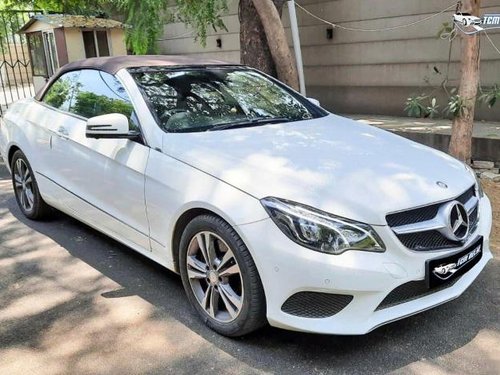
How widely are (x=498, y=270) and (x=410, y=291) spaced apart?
1525 millimetres

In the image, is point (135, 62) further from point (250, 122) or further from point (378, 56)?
point (378, 56)

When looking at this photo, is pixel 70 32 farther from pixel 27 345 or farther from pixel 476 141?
pixel 27 345

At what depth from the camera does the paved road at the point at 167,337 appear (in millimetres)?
2844

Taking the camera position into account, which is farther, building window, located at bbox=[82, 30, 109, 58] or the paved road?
building window, located at bbox=[82, 30, 109, 58]

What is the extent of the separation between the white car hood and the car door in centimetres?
41

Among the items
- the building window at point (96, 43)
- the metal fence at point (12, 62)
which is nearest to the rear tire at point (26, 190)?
the metal fence at point (12, 62)

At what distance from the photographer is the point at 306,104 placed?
14.4 ft

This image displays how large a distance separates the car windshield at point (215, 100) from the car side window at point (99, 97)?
164 mm

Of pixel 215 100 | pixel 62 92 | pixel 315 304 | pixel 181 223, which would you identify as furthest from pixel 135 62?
pixel 315 304

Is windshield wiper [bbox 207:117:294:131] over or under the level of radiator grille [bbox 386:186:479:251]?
over

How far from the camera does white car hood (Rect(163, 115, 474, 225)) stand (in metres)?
2.75

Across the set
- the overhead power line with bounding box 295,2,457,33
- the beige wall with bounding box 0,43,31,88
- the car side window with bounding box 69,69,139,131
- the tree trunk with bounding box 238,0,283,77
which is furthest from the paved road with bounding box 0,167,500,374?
the beige wall with bounding box 0,43,31,88

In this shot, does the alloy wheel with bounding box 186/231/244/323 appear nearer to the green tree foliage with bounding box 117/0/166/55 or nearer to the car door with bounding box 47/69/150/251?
the car door with bounding box 47/69/150/251

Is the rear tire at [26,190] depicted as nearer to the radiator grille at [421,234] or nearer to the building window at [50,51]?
the radiator grille at [421,234]
